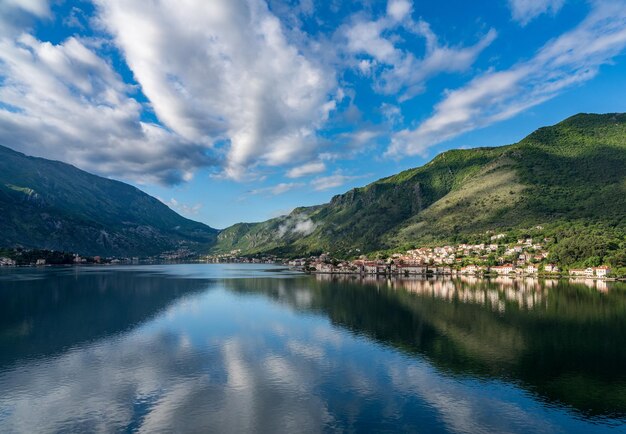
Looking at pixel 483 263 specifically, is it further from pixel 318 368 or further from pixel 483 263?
pixel 318 368

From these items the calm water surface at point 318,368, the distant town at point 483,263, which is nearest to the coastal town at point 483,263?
the distant town at point 483,263

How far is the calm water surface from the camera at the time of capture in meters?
27.2

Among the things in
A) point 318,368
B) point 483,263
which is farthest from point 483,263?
point 318,368

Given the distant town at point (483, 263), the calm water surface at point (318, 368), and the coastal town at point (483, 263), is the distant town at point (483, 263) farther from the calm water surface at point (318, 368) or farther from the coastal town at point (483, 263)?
the calm water surface at point (318, 368)

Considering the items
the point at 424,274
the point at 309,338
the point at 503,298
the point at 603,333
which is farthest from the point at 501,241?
the point at 309,338

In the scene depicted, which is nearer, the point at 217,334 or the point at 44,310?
the point at 217,334

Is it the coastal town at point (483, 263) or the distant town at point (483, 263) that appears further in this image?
the coastal town at point (483, 263)

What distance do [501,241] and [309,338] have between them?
152 metres

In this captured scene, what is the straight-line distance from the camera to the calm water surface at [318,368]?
27250 millimetres

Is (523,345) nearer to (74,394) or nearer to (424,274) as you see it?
(74,394)

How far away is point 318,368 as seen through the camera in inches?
1553

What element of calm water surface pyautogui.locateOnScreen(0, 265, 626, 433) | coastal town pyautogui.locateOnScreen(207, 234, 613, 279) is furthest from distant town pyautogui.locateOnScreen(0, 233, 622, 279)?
calm water surface pyautogui.locateOnScreen(0, 265, 626, 433)

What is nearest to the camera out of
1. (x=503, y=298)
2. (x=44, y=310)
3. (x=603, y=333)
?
(x=603, y=333)

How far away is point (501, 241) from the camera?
176 m
